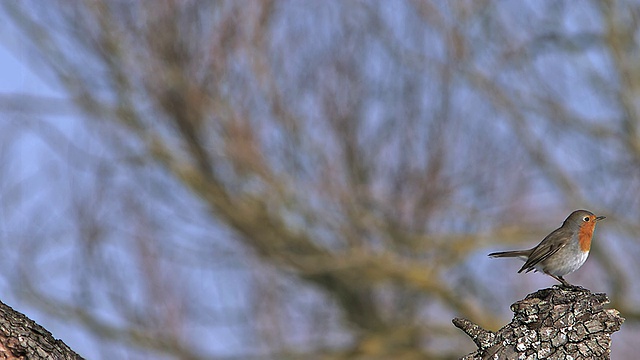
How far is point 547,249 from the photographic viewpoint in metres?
4.00

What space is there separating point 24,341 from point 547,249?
2.22 metres

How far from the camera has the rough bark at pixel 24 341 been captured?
258cm

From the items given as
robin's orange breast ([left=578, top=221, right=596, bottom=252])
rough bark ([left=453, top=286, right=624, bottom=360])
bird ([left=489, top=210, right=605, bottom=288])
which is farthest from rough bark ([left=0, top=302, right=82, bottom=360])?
robin's orange breast ([left=578, top=221, right=596, bottom=252])

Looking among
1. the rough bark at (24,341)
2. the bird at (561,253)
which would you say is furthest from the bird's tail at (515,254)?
the rough bark at (24,341)

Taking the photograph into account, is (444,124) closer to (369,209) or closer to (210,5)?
(369,209)

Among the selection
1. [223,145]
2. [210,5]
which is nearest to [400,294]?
[223,145]

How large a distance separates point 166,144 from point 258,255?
1448 mm

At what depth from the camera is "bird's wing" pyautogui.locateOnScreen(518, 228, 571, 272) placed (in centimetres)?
397

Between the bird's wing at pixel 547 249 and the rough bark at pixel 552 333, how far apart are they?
4.43ft

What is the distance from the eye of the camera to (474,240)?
8812 mm

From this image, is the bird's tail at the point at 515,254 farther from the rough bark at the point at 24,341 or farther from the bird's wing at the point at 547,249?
the rough bark at the point at 24,341

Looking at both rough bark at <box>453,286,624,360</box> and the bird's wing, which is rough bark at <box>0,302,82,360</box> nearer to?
rough bark at <box>453,286,624,360</box>

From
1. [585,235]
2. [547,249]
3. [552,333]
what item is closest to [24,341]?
[552,333]

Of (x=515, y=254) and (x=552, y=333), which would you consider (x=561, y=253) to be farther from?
(x=552, y=333)
